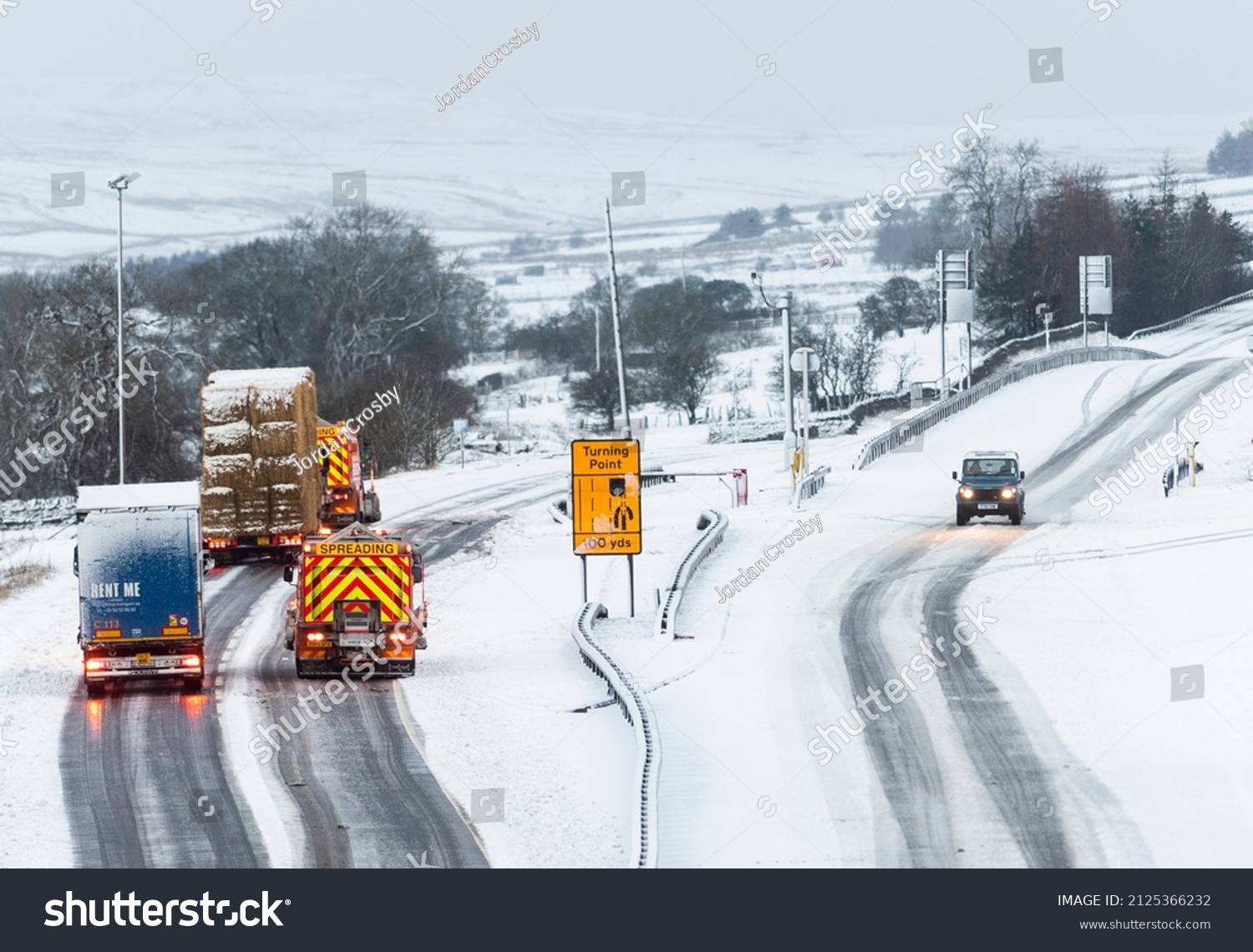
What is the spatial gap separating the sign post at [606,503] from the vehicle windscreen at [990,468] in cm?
1510

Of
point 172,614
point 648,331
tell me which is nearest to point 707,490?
point 172,614

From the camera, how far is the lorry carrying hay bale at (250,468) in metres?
38.8

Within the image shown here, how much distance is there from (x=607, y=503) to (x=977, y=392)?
4347 cm

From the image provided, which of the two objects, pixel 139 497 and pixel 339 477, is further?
pixel 339 477

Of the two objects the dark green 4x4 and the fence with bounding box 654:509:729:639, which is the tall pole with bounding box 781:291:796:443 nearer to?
the fence with bounding box 654:509:729:639

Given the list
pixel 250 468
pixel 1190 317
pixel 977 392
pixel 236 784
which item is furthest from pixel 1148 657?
pixel 1190 317

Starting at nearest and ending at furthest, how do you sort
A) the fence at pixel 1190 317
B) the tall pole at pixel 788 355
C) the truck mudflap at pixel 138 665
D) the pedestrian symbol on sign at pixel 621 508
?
the truck mudflap at pixel 138 665 → the pedestrian symbol on sign at pixel 621 508 → the tall pole at pixel 788 355 → the fence at pixel 1190 317

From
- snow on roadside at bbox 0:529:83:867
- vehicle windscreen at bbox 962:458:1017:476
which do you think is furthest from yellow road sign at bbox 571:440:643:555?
vehicle windscreen at bbox 962:458:1017:476

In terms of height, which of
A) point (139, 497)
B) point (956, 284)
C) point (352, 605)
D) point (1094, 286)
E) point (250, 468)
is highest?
point (1094, 286)

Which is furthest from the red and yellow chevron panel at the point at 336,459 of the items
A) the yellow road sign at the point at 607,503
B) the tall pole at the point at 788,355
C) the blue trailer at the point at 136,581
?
the blue trailer at the point at 136,581

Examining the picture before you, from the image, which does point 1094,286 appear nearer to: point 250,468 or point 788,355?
point 788,355

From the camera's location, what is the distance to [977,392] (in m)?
70.8

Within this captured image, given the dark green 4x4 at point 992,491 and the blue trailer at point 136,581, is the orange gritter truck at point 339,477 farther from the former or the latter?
the blue trailer at point 136,581
